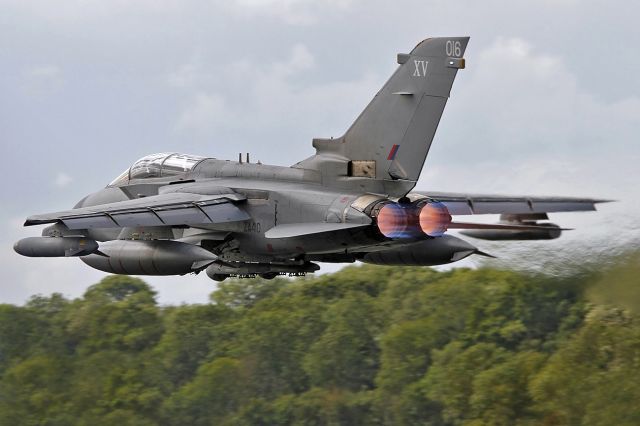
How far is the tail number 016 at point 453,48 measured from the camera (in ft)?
75.6

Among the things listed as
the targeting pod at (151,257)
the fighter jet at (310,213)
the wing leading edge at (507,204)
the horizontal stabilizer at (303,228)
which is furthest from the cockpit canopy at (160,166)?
the wing leading edge at (507,204)

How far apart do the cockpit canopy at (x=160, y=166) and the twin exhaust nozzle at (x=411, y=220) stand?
5.18m

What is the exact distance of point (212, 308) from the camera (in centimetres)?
5688

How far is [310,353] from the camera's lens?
5469 cm

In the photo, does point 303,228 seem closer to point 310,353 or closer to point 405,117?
point 405,117

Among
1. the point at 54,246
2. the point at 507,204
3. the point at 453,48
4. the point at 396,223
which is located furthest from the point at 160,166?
the point at 507,204

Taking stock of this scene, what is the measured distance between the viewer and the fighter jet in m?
21.9

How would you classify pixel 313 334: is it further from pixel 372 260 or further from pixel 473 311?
pixel 372 260

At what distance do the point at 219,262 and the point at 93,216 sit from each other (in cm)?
315

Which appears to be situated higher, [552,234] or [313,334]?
[552,234]

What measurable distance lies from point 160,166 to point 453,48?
648 centimetres

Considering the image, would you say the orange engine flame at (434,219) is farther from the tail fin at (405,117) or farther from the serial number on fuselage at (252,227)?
the serial number on fuselage at (252,227)

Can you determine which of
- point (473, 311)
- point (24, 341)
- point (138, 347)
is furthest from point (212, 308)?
point (473, 311)

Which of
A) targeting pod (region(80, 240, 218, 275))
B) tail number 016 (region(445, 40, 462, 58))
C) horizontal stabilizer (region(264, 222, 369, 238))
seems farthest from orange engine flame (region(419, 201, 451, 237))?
targeting pod (region(80, 240, 218, 275))
